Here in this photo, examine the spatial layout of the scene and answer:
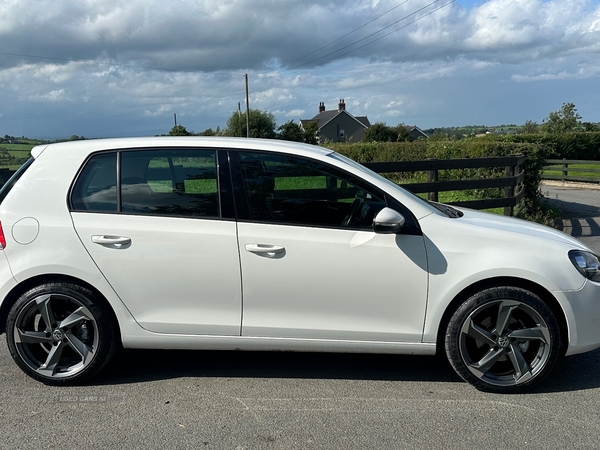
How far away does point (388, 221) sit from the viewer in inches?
133

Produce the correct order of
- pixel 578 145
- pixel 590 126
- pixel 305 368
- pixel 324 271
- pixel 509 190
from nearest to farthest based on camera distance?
pixel 324 271
pixel 305 368
pixel 509 190
pixel 578 145
pixel 590 126

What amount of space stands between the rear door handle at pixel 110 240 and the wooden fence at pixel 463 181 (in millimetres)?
4928

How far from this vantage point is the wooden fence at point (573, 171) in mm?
20703

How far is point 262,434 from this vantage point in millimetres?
3090

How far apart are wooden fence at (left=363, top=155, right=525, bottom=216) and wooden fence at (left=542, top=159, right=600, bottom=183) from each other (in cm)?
1268

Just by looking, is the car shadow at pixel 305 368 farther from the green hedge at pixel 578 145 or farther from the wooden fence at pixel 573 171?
the green hedge at pixel 578 145

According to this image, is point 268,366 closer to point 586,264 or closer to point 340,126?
point 586,264

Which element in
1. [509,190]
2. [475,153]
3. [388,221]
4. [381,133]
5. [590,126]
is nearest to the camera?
[388,221]

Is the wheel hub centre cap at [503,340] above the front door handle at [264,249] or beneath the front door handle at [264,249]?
beneath

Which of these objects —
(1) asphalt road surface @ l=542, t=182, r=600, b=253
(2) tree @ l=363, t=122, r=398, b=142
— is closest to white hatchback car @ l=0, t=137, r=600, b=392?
(1) asphalt road surface @ l=542, t=182, r=600, b=253

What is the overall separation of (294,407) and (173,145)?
202 cm

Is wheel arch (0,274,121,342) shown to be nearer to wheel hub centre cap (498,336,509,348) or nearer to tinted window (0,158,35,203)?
tinted window (0,158,35,203)

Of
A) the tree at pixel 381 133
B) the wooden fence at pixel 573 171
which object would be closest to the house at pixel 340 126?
the tree at pixel 381 133

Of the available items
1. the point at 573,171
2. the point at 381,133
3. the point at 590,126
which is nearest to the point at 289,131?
the point at 381,133
